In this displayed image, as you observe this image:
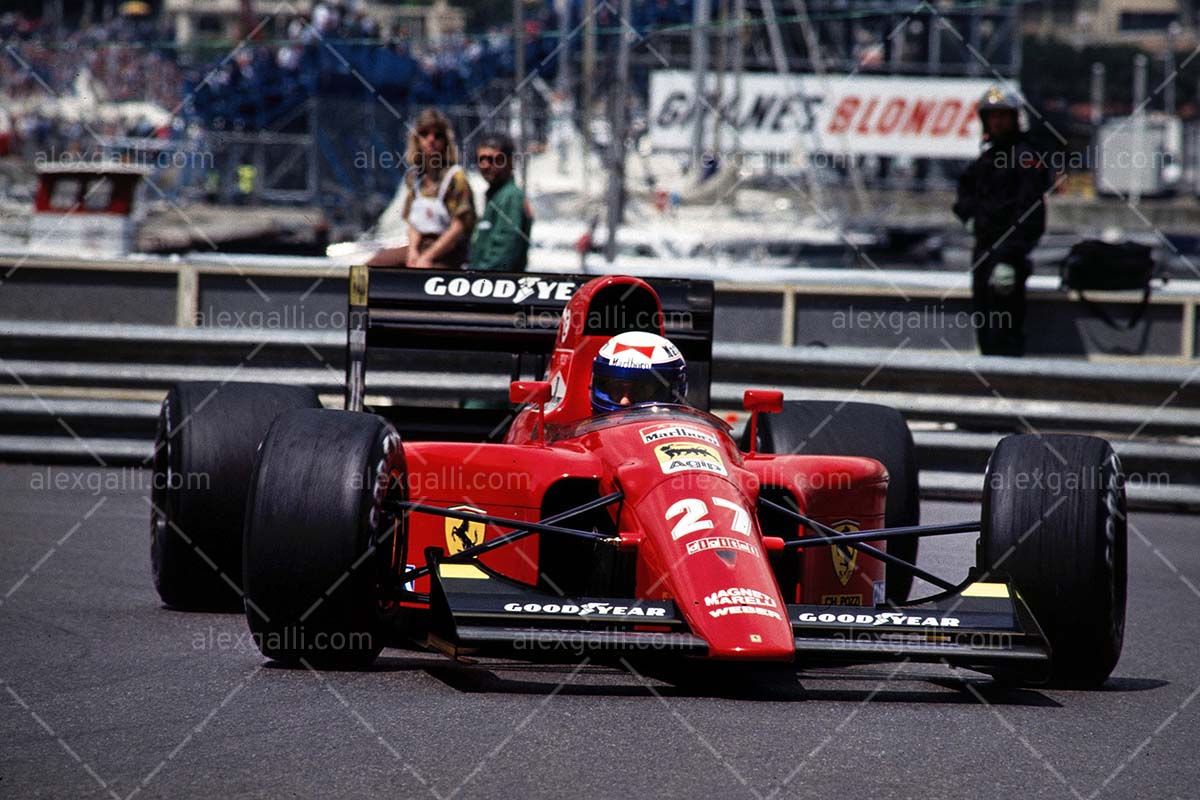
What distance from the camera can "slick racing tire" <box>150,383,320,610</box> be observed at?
6.39 meters

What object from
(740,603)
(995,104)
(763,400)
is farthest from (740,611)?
(995,104)

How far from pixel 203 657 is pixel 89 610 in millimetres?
1016

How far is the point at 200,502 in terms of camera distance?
6383mm

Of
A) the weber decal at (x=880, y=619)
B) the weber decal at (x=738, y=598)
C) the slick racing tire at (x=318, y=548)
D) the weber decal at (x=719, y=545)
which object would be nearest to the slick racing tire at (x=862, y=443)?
the weber decal at (x=719, y=545)

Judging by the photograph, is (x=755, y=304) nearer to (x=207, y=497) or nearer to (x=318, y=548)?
(x=207, y=497)

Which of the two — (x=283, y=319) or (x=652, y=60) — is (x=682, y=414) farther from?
(x=652, y=60)

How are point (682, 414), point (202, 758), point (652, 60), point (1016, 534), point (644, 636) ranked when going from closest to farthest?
point (202, 758) → point (644, 636) → point (1016, 534) → point (682, 414) → point (652, 60)

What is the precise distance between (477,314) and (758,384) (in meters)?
3.56

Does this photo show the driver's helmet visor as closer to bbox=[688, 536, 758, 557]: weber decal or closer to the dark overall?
bbox=[688, 536, 758, 557]: weber decal

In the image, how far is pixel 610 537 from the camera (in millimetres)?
5410

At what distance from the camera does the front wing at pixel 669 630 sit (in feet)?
16.1

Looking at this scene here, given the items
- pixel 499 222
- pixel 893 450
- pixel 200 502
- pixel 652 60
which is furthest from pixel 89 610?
pixel 652 60

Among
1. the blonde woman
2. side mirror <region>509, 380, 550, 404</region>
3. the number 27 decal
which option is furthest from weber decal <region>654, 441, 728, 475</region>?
the blonde woman

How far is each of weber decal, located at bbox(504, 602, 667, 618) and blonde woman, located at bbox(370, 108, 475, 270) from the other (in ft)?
18.1
